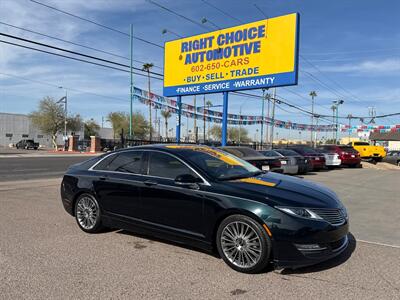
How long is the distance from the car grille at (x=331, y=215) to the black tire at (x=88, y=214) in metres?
3.39

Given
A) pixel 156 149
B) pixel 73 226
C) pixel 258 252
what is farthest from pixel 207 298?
pixel 73 226

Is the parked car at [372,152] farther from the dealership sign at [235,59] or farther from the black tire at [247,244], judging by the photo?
the black tire at [247,244]

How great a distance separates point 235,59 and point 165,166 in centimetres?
1274

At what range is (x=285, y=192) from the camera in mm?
4355

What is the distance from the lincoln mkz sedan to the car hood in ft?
0.04

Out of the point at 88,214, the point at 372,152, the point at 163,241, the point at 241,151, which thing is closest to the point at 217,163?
the point at 163,241

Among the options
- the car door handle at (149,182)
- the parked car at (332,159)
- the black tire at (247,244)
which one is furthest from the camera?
the parked car at (332,159)

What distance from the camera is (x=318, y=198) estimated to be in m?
4.40

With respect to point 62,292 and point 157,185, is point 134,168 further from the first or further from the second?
point 62,292

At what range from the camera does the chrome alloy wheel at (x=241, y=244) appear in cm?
416

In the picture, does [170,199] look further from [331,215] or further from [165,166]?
[331,215]

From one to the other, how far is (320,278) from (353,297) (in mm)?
498

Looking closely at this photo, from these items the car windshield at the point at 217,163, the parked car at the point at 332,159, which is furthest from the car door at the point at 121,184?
the parked car at the point at 332,159

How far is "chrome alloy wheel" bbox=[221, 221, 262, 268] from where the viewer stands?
416 cm
